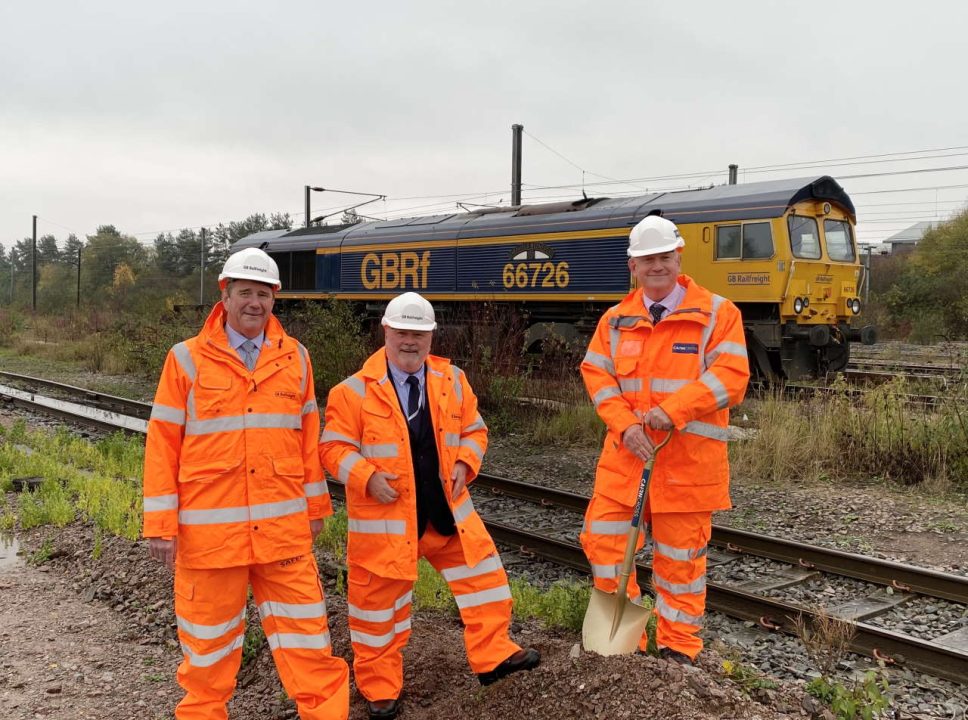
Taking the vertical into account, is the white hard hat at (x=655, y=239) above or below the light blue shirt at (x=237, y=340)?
above

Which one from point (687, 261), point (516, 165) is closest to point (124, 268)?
point (516, 165)

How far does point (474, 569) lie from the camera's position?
3627 mm

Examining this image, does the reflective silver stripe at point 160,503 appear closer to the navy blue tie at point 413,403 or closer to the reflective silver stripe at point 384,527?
the reflective silver stripe at point 384,527

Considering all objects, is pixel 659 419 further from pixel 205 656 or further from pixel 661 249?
pixel 205 656

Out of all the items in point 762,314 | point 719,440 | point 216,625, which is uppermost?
point 762,314

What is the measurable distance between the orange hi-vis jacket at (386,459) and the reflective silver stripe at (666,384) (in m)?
0.84

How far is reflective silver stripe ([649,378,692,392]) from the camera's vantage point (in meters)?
3.71

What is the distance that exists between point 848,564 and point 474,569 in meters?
3.18

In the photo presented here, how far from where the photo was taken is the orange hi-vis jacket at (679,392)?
3.63m

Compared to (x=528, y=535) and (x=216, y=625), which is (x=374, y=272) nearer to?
(x=528, y=535)

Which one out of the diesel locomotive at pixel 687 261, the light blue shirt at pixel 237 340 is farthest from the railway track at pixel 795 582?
the diesel locomotive at pixel 687 261

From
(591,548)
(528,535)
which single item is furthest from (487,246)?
(591,548)

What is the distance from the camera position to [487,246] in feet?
52.8

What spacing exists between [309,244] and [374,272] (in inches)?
111
